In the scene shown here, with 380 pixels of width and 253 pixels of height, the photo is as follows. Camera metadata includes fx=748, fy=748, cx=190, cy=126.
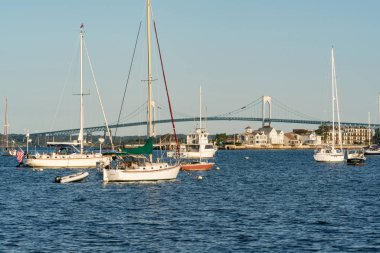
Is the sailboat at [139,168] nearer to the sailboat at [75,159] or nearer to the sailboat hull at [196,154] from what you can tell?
the sailboat at [75,159]

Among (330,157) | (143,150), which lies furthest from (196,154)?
(143,150)

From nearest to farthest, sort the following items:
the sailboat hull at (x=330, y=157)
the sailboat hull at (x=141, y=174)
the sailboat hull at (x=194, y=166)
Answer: the sailboat hull at (x=141, y=174) → the sailboat hull at (x=194, y=166) → the sailboat hull at (x=330, y=157)

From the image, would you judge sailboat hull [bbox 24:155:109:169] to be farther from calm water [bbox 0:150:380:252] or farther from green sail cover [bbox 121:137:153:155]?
green sail cover [bbox 121:137:153:155]

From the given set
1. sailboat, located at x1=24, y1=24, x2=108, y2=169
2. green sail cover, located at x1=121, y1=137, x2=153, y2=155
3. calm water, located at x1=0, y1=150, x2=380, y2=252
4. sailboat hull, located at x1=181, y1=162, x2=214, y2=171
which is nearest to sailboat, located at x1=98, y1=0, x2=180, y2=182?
green sail cover, located at x1=121, y1=137, x2=153, y2=155

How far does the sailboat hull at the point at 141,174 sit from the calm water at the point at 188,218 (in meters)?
0.64

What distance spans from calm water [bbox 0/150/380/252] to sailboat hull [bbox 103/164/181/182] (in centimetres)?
64

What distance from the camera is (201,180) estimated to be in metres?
71.5

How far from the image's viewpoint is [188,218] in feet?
129

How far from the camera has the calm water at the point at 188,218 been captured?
30938 millimetres

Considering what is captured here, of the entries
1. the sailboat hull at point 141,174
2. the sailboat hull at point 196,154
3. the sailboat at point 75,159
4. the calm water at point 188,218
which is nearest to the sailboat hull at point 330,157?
the sailboat hull at point 196,154

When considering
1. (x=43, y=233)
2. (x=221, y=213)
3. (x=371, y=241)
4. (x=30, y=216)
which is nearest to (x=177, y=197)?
(x=221, y=213)

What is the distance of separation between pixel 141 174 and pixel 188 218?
20.1 meters

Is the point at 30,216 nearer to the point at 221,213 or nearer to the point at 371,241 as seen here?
the point at 221,213

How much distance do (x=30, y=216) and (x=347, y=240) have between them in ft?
57.8
